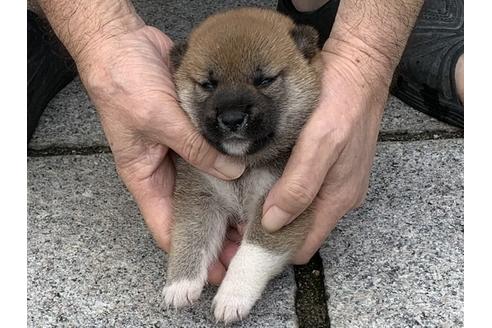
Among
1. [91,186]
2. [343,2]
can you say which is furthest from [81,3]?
[343,2]

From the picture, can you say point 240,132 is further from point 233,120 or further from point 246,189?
point 246,189

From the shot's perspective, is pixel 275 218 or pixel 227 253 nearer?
pixel 275 218

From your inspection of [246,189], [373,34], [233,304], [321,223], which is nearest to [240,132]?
[246,189]

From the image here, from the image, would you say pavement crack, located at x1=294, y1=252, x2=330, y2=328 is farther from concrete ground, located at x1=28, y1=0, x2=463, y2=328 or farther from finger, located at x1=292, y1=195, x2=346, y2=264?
finger, located at x1=292, y1=195, x2=346, y2=264

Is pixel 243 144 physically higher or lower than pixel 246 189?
higher

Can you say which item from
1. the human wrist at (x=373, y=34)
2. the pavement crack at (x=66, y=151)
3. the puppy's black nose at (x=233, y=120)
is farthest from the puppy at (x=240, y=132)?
the pavement crack at (x=66, y=151)

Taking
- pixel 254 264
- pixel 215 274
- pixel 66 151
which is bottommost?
pixel 66 151

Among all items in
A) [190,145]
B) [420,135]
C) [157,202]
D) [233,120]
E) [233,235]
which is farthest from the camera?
[420,135]

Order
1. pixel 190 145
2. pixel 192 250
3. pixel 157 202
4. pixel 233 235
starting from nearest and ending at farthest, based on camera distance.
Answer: pixel 190 145 → pixel 192 250 → pixel 157 202 → pixel 233 235
